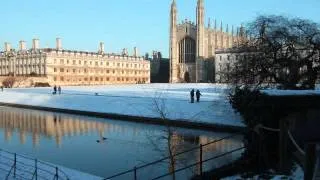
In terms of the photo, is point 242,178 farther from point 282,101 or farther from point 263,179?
point 282,101

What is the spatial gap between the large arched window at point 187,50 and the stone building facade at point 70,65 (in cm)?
1539

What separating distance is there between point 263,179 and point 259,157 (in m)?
1.01

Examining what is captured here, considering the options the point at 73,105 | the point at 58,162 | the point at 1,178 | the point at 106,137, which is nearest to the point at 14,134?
the point at 106,137

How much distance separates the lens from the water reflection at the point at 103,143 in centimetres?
1645

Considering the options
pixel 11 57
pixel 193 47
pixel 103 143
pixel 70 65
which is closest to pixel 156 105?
pixel 103 143

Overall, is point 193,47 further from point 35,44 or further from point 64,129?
point 64,129

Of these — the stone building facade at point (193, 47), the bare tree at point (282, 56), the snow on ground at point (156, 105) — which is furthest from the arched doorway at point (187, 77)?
the bare tree at point (282, 56)

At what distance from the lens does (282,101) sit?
30.7 feet

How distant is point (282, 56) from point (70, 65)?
85410mm

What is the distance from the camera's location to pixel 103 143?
21594mm

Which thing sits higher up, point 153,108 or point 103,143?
point 153,108

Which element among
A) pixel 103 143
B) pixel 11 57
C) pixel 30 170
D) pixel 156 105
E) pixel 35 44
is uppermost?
pixel 35 44

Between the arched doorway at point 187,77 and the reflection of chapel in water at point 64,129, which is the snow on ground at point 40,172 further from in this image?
the arched doorway at point 187,77

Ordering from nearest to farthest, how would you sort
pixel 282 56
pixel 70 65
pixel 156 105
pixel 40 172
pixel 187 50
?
pixel 40 172 < pixel 156 105 < pixel 282 56 < pixel 70 65 < pixel 187 50
